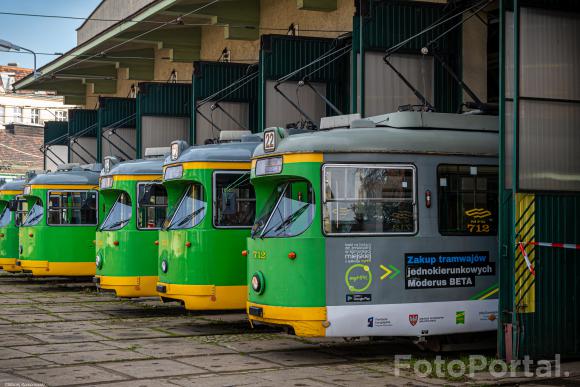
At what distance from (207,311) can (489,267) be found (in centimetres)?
553

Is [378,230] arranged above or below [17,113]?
below

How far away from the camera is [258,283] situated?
13094 millimetres

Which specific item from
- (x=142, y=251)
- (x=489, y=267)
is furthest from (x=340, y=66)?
(x=489, y=267)

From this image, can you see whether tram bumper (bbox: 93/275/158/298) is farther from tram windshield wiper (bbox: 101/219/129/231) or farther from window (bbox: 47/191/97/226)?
window (bbox: 47/191/97/226)

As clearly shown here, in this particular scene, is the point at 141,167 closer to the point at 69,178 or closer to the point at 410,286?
the point at 69,178

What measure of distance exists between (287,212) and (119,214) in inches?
299

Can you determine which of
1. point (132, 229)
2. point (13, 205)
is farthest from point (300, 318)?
point (13, 205)

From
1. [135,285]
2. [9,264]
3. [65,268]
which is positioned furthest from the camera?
[9,264]

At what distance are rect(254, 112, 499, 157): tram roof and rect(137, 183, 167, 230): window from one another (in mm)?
6240

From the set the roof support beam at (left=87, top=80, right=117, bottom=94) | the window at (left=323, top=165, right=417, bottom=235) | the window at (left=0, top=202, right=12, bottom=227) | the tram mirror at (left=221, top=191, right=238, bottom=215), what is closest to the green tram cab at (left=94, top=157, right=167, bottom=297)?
the tram mirror at (left=221, top=191, right=238, bottom=215)

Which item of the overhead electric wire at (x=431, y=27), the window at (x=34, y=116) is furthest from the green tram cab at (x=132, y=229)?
the window at (x=34, y=116)

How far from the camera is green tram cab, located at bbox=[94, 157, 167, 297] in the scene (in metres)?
19.1

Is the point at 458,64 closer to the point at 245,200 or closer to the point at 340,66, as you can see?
the point at 340,66

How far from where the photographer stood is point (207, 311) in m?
17.1
